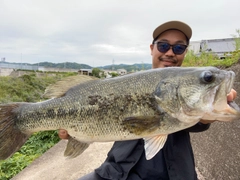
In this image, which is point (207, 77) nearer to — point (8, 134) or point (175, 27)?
point (175, 27)

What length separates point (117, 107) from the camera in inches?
77.2

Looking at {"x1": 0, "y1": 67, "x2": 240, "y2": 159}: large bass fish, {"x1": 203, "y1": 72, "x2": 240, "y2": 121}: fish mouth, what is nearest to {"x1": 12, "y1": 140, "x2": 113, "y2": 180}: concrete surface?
{"x1": 0, "y1": 67, "x2": 240, "y2": 159}: large bass fish

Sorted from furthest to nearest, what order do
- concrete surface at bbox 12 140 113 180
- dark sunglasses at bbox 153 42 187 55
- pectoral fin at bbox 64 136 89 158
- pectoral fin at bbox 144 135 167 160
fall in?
concrete surface at bbox 12 140 113 180, dark sunglasses at bbox 153 42 187 55, pectoral fin at bbox 64 136 89 158, pectoral fin at bbox 144 135 167 160

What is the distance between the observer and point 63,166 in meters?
4.60

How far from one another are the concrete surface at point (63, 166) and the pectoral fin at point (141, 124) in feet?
8.66

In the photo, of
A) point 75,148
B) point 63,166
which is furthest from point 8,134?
point 63,166

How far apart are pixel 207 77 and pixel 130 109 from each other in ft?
2.23

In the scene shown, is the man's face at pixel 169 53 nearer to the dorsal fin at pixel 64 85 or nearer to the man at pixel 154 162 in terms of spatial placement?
the man at pixel 154 162

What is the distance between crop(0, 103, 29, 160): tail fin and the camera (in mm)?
2205

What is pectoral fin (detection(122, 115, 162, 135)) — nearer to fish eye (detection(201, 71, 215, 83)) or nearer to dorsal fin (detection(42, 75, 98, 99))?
fish eye (detection(201, 71, 215, 83))

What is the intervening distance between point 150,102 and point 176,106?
217mm

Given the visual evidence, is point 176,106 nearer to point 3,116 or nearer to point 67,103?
point 67,103

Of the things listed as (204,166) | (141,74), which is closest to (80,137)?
(141,74)

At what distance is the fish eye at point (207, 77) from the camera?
5.87 ft
